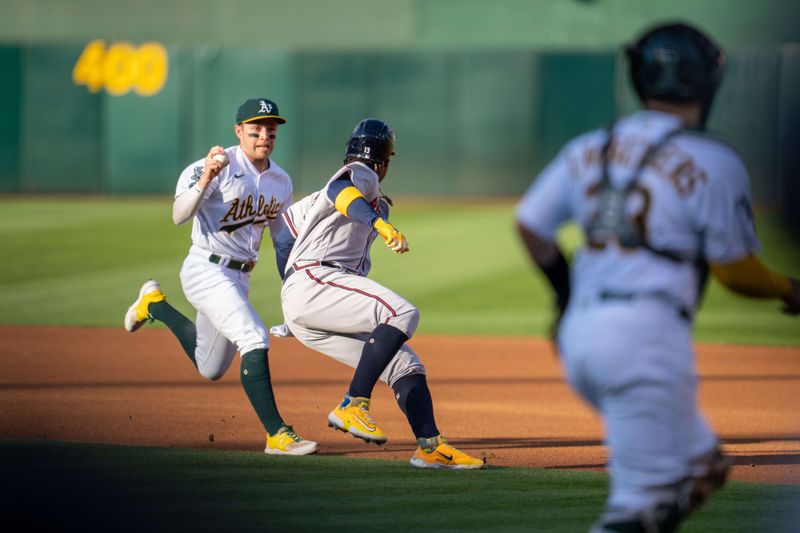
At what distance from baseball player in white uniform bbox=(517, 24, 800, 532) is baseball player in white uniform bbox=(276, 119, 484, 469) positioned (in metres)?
2.77

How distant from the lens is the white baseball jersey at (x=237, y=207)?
6.88 m

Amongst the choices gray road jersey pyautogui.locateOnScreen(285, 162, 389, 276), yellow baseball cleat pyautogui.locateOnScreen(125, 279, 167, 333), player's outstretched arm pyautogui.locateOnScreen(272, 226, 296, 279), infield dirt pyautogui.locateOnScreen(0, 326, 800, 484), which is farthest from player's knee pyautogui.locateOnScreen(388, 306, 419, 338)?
yellow baseball cleat pyautogui.locateOnScreen(125, 279, 167, 333)

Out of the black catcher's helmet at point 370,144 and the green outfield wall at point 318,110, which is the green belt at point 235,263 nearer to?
the black catcher's helmet at point 370,144

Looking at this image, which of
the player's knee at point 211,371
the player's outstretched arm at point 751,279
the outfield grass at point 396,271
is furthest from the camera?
the outfield grass at point 396,271

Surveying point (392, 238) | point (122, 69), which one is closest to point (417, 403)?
point (392, 238)

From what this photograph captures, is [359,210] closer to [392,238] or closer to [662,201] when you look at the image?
[392,238]

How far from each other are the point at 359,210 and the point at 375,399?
360 centimetres

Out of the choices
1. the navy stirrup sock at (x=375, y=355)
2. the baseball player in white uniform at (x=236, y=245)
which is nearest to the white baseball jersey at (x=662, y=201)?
the navy stirrup sock at (x=375, y=355)

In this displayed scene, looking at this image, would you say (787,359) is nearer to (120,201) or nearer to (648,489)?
(648,489)

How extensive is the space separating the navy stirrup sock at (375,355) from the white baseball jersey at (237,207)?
1054 mm

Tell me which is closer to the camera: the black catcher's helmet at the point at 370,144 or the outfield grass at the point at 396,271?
the black catcher's helmet at the point at 370,144

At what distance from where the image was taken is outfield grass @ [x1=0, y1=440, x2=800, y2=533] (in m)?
5.06

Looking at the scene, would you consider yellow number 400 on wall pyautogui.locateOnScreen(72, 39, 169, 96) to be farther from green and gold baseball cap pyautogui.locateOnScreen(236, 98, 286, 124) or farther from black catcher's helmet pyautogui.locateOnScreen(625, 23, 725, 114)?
black catcher's helmet pyautogui.locateOnScreen(625, 23, 725, 114)

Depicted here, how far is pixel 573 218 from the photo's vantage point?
341 cm
